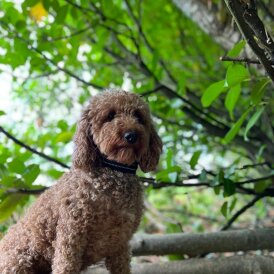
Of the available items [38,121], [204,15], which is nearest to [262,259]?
[204,15]

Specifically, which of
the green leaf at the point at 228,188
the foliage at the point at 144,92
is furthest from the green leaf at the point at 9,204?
the green leaf at the point at 228,188

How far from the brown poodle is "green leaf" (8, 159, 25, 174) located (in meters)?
0.29

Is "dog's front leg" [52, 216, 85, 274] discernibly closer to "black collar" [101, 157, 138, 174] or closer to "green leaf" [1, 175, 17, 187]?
"black collar" [101, 157, 138, 174]

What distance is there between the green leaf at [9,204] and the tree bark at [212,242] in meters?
0.51

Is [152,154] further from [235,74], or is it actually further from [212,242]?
[212,242]

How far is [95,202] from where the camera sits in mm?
1273

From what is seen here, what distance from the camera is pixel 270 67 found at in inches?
46.8

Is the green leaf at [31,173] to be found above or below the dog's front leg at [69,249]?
above

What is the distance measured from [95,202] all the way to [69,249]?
0.46 feet

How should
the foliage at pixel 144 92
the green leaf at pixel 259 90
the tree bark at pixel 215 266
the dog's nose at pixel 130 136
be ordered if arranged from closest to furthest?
the dog's nose at pixel 130 136
the green leaf at pixel 259 90
the tree bark at pixel 215 266
the foliage at pixel 144 92

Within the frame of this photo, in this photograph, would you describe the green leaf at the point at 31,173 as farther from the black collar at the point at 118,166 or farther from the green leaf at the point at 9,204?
the black collar at the point at 118,166

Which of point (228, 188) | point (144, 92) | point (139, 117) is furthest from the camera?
point (144, 92)

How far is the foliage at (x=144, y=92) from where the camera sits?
5.69ft

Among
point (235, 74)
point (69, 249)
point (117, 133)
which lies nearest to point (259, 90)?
point (235, 74)
